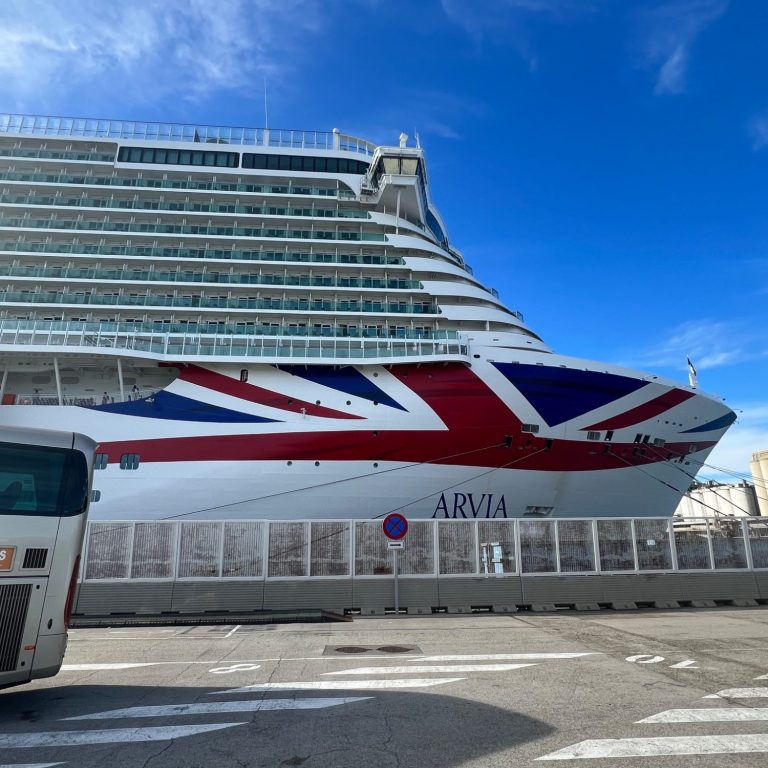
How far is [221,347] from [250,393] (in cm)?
204

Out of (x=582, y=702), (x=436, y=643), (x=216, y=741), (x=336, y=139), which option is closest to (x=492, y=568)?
(x=436, y=643)

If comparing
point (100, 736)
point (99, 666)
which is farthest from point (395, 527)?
point (100, 736)

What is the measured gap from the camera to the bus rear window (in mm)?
5883

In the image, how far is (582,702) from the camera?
17.9ft

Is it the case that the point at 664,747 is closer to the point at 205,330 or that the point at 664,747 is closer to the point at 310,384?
the point at 310,384

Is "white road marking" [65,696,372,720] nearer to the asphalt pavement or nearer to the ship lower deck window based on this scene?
the asphalt pavement

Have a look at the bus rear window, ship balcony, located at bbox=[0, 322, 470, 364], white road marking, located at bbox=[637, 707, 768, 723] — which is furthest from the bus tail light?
Answer: ship balcony, located at bbox=[0, 322, 470, 364]

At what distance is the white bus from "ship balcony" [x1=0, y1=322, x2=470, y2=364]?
14.1 meters

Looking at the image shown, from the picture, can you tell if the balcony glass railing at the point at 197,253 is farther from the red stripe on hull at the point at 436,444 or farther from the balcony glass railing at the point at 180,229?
the red stripe on hull at the point at 436,444

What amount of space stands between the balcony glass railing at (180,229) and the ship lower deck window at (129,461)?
37.0 ft

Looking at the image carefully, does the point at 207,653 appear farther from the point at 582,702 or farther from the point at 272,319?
the point at 272,319

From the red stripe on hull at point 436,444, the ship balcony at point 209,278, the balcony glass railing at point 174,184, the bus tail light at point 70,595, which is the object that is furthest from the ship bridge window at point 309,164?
the bus tail light at point 70,595

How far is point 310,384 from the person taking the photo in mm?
20719

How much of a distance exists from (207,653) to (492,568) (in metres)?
8.23
